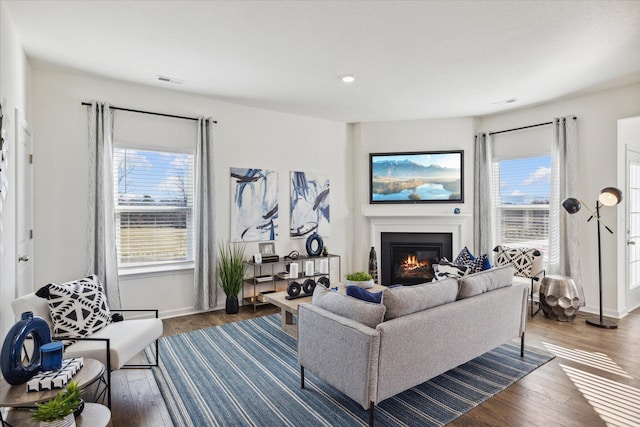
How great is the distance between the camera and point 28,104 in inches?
136

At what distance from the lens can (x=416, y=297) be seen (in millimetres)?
2410

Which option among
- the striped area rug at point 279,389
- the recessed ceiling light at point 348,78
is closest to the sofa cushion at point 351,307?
the striped area rug at point 279,389

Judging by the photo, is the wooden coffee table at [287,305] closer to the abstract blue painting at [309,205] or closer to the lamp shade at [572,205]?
the abstract blue painting at [309,205]

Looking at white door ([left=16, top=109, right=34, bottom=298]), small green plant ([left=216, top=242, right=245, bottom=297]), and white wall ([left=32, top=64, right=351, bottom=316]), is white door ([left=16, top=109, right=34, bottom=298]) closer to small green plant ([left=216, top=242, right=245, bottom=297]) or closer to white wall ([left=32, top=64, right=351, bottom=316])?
white wall ([left=32, top=64, right=351, bottom=316])

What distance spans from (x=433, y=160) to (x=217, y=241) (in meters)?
3.49

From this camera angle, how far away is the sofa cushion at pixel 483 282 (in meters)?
2.75

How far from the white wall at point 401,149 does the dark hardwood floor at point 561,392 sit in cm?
238

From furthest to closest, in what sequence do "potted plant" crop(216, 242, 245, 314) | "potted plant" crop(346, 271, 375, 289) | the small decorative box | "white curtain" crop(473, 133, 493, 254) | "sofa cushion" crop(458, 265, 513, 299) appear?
1. "white curtain" crop(473, 133, 493, 254)
2. "potted plant" crop(216, 242, 245, 314)
3. "potted plant" crop(346, 271, 375, 289)
4. "sofa cushion" crop(458, 265, 513, 299)
5. the small decorative box

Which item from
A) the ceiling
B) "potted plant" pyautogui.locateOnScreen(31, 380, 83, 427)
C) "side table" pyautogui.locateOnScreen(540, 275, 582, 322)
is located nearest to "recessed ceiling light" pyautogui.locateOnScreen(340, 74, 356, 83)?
the ceiling

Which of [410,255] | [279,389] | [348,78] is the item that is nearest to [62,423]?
[279,389]

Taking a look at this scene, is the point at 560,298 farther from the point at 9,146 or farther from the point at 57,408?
the point at 9,146

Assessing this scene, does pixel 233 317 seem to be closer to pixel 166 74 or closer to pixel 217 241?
pixel 217 241

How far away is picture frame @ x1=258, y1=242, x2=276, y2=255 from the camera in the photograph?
494cm

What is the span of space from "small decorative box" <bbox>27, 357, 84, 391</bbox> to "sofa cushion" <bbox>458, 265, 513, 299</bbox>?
2562 millimetres
